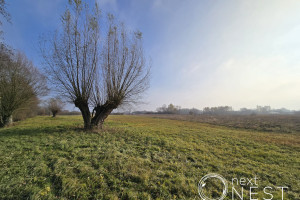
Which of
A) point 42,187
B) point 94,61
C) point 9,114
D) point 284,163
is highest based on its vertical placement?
point 94,61

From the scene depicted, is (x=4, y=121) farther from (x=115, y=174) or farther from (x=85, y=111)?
(x=115, y=174)

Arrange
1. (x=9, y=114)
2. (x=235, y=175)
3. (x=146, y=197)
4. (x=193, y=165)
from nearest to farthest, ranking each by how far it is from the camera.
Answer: (x=146, y=197) → (x=235, y=175) → (x=193, y=165) → (x=9, y=114)

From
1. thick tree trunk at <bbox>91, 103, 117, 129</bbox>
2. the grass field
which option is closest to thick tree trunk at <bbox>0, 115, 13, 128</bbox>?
thick tree trunk at <bbox>91, 103, 117, 129</bbox>

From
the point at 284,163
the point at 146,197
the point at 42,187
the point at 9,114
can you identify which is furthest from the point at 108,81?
the point at 9,114

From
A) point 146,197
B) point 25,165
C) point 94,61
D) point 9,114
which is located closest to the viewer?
point 146,197

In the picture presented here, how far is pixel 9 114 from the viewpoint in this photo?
12.9 meters

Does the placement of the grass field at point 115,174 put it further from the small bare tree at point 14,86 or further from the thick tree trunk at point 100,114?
the small bare tree at point 14,86

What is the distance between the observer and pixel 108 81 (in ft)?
31.1

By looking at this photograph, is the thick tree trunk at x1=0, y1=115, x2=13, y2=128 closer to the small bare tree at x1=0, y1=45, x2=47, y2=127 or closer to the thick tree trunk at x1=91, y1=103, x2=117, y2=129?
the small bare tree at x1=0, y1=45, x2=47, y2=127

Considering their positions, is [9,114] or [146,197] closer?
[146,197]

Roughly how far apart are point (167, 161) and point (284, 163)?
6182mm

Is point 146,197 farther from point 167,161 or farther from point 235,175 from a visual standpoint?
point 235,175

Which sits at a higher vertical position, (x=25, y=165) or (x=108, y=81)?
(x=108, y=81)

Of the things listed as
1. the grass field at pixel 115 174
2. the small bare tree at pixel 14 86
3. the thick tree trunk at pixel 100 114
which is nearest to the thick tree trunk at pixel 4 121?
the small bare tree at pixel 14 86
